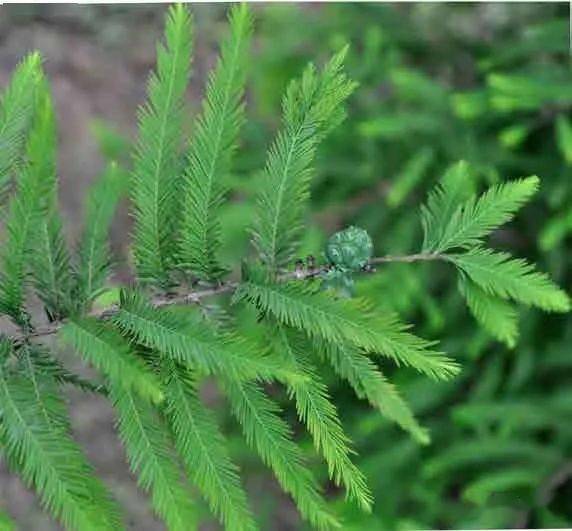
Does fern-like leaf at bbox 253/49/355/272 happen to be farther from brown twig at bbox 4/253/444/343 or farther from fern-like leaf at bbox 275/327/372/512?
fern-like leaf at bbox 275/327/372/512

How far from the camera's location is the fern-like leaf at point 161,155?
101cm

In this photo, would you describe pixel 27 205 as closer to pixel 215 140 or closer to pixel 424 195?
pixel 215 140

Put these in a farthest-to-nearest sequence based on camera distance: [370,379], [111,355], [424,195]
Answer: [424,195] < [370,379] < [111,355]

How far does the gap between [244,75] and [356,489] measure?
1.62 feet

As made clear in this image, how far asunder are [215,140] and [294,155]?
9cm

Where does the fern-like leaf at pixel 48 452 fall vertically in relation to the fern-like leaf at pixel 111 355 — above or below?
below

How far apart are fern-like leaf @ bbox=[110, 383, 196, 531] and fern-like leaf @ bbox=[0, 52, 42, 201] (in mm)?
A: 291

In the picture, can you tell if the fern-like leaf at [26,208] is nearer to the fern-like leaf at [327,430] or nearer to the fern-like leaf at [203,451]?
the fern-like leaf at [203,451]

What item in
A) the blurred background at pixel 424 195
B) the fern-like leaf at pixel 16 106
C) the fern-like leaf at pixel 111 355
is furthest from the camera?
the blurred background at pixel 424 195

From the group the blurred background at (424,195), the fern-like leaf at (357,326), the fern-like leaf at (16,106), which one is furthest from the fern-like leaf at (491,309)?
the blurred background at (424,195)

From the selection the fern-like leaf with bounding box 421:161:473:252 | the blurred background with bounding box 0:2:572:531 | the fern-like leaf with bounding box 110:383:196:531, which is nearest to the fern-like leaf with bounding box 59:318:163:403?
the fern-like leaf with bounding box 110:383:196:531

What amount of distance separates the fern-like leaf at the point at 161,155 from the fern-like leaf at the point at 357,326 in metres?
0.16

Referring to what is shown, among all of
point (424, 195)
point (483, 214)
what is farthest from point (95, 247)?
point (424, 195)

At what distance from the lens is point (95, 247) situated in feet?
3.60
